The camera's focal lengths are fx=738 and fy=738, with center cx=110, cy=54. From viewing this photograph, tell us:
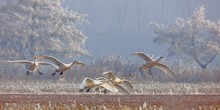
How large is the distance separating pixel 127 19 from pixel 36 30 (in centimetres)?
2323

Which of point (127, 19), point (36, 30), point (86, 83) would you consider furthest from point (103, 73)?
point (127, 19)

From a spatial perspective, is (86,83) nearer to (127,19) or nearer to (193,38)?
(193,38)

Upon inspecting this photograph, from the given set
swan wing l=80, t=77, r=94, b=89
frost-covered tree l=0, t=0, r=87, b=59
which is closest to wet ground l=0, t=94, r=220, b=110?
swan wing l=80, t=77, r=94, b=89

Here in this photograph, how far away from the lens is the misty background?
5244 cm

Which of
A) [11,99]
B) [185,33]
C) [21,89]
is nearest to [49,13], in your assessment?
[185,33]

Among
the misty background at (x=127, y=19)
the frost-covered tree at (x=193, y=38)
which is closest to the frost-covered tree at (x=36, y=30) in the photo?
the frost-covered tree at (x=193, y=38)

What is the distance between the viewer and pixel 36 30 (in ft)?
115

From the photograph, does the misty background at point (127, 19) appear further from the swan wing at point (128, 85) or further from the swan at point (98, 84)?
the swan at point (98, 84)

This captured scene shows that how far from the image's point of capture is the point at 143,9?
58.4 m

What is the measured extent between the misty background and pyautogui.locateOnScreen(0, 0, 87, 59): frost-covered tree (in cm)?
1453

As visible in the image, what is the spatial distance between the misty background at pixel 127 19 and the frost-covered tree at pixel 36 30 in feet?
47.7

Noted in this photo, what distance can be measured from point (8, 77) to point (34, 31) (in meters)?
7.88

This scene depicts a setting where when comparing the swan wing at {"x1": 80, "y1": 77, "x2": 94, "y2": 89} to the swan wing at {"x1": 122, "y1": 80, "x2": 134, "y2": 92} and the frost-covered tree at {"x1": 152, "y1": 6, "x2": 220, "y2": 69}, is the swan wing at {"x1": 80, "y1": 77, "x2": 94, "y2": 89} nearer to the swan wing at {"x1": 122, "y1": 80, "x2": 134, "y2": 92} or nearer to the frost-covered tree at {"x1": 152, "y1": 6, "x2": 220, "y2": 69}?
the swan wing at {"x1": 122, "y1": 80, "x2": 134, "y2": 92}

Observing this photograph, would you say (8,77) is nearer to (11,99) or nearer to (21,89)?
(21,89)
